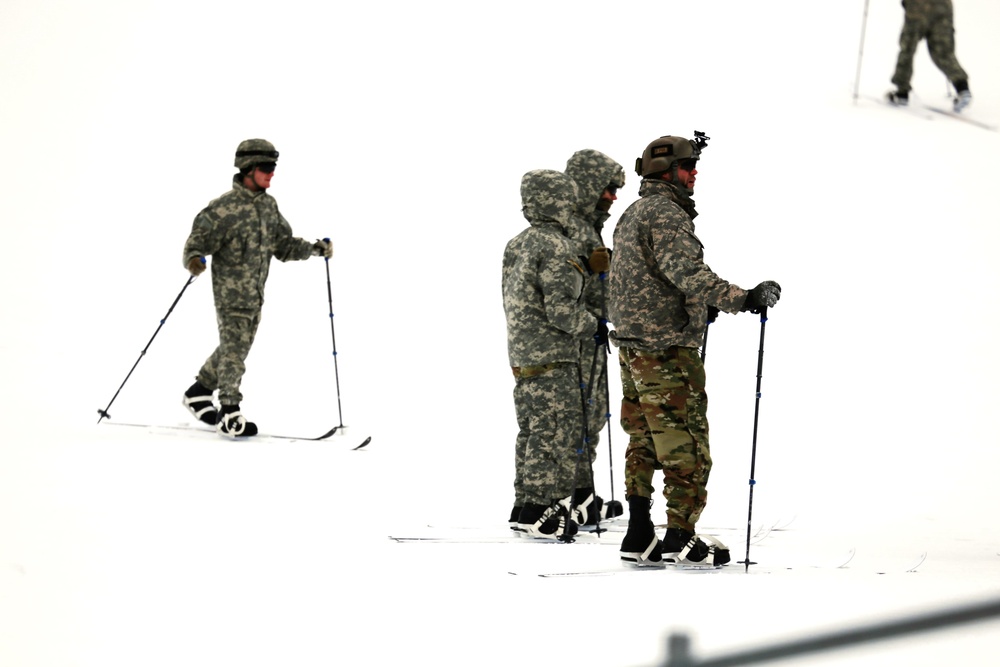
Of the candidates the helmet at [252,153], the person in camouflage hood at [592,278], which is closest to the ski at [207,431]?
the helmet at [252,153]

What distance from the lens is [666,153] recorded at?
5812mm

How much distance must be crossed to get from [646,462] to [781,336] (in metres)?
6.23

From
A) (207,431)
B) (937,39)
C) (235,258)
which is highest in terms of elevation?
(937,39)

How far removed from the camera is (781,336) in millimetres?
11852

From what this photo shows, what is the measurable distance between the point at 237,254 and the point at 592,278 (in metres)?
2.81

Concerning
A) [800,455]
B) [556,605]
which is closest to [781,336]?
[800,455]

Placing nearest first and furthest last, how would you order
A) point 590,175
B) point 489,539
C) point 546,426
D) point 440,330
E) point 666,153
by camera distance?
point 666,153, point 489,539, point 546,426, point 590,175, point 440,330

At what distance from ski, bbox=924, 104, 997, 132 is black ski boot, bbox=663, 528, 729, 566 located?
37.4ft

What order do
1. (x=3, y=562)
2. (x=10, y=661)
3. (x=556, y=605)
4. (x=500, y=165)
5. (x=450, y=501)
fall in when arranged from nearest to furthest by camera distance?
(x=10, y=661) → (x=556, y=605) → (x=3, y=562) → (x=450, y=501) → (x=500, y=165)

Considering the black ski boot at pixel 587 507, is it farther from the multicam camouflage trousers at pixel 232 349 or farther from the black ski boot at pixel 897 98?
the black ski boot at pixel 897 98

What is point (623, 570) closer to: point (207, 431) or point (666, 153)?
point (666, 153)

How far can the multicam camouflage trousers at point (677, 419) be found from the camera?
570 cm

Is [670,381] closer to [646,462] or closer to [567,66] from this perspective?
[646,462]

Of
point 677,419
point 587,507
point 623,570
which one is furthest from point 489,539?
point 677,419
